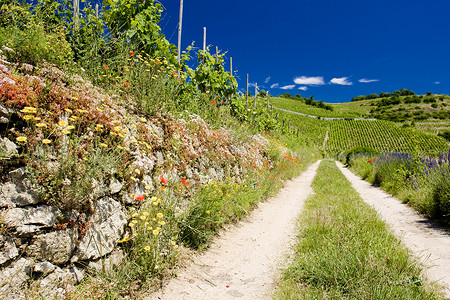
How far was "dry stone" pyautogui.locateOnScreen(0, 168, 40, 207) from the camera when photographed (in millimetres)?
1812

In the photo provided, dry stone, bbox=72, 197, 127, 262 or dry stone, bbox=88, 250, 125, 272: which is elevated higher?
dry stone, bbox=72, 197, 127, 262

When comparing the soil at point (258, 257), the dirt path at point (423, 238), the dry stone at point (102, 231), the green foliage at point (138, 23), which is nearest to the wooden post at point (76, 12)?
the green foliage at point (138, 23)

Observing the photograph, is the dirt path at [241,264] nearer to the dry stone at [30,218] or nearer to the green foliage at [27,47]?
the dry stone at [30,218]

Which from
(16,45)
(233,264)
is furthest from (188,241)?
(16,45)

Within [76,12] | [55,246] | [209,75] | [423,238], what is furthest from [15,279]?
[209,75]

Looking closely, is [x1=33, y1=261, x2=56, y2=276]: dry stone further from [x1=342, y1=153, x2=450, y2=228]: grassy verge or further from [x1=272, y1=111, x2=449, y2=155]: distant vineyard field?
[x1=272, y1=111, x2=449, y2=155]: distant vineyard field

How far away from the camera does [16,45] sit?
2.91 m

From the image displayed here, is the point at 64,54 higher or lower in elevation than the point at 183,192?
higher

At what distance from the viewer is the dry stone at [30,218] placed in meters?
1.77

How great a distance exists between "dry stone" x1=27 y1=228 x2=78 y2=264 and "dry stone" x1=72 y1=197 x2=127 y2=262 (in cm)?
9

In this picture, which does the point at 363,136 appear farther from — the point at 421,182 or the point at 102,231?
the point at 102,231

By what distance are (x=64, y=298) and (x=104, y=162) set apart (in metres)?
1.23

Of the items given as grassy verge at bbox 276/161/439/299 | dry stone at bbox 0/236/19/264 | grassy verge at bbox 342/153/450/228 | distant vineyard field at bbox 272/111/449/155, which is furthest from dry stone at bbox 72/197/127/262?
distant vineyard field at bbox 272/111/449/155

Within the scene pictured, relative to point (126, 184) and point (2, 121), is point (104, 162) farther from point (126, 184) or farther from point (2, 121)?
point (2, 121)
